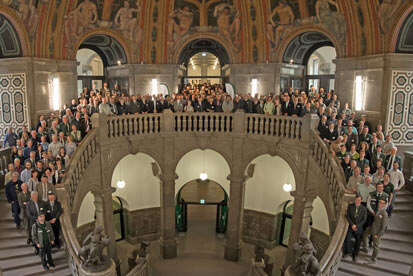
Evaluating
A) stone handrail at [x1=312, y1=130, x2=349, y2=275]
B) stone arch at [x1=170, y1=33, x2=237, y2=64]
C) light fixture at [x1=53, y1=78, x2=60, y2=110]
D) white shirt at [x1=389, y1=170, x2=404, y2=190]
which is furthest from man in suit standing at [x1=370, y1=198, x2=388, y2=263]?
light fixture at [x1=53, y1=78, x2=60, y2=110]

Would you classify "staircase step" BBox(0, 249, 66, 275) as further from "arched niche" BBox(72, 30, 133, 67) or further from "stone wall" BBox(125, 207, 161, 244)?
"arched niche" BBox(72, 30, 133, 67)

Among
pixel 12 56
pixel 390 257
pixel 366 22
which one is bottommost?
pixel 390 257

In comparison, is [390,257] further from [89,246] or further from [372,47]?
[372,47]

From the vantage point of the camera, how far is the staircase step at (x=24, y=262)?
28.8 ft

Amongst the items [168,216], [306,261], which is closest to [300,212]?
[168,216]

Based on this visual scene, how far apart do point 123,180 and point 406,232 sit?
37.9ft

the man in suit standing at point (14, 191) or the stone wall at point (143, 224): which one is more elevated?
the man in suit standing at point (14, 191)

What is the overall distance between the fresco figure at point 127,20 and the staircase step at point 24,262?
13522 mm

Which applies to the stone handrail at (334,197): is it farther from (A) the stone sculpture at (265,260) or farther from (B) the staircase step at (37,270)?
(B) the staircase step at (37,270)

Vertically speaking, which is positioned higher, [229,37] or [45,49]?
[229,37]

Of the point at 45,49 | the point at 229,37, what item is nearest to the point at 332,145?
the point at 229,37

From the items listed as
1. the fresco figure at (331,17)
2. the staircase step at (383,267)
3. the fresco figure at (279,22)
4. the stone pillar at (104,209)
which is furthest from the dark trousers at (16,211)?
the fresco figure at (331,17)

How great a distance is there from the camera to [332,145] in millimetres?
10578

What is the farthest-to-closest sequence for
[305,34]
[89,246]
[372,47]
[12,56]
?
[305,34] < [12,56] < [372,47] < [89,246]
